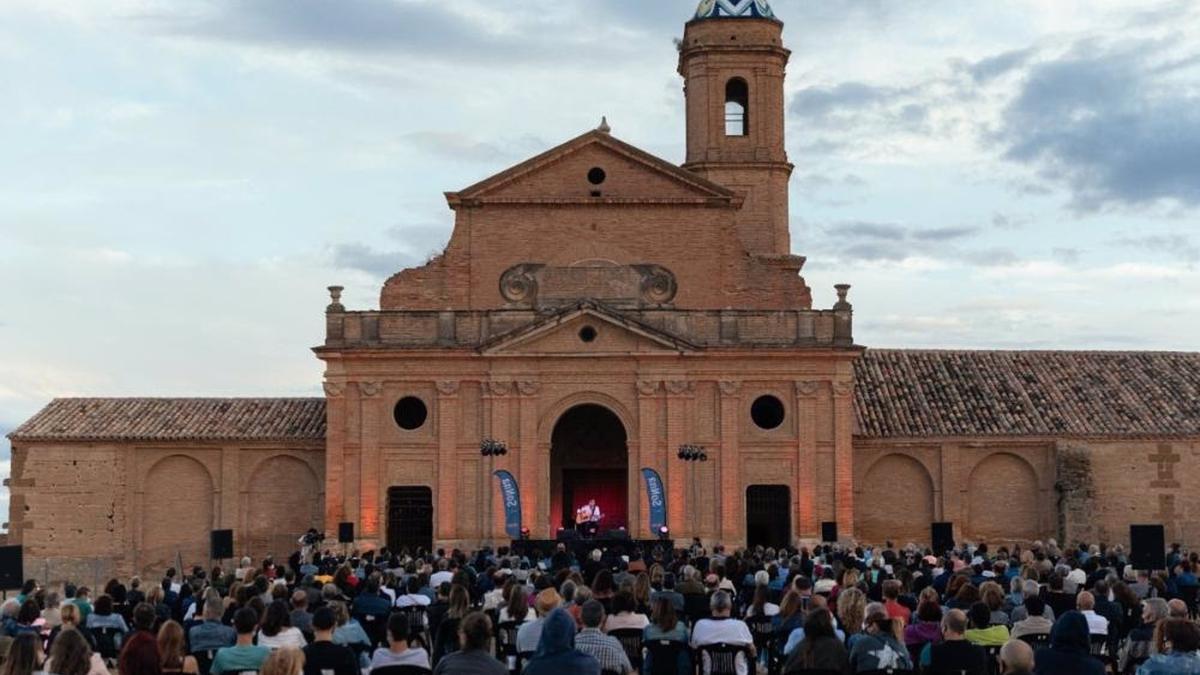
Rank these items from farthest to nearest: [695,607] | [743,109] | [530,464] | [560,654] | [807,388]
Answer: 1. [743,109]
2. [807,388]
3. [530,464]
4. [695,607]
5. [560,654]

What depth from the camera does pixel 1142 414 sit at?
4725cm

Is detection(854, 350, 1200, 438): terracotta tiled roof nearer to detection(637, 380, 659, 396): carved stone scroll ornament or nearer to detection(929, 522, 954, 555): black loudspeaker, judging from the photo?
detection(637, 380, 659, 396): carved stone scroll ornament

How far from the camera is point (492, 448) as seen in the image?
43.7m

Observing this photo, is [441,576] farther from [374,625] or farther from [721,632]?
[721,632]

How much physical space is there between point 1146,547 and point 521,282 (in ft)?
60.3

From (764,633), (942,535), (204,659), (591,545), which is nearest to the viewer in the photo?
(204,659)

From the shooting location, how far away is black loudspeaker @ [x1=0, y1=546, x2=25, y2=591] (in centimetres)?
3344

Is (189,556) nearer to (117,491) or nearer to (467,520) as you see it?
(117,491)

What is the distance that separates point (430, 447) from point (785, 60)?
1497 centimetres

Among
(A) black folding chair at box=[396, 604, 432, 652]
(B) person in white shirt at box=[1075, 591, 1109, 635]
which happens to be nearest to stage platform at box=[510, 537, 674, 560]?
(A) black folding chair at box=[396, 604, 432, 652]

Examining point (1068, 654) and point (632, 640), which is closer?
point (1068, 654)

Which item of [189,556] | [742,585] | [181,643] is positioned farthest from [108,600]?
[189,556]


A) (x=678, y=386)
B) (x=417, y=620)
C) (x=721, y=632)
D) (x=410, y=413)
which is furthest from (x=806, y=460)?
(x=721, y=632)

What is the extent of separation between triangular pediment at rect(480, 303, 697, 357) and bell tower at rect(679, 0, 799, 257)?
6.49 metres
